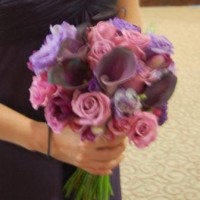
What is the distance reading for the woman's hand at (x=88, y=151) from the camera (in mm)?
667

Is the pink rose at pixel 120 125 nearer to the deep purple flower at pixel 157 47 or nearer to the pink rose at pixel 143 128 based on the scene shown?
the pink rose at pixel 143 128

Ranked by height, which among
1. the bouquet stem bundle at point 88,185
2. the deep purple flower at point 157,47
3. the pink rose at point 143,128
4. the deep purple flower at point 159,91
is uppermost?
the deep purple flower at point 157,47

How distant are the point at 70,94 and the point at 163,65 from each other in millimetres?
161

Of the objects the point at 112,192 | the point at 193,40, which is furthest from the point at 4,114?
the point at 193,40

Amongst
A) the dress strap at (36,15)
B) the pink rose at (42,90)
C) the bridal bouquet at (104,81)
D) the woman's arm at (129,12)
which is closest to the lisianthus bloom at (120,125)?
the bridal bouquet at (104,81)

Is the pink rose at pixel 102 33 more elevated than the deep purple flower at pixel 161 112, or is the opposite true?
the pink rose at pixel 102 33

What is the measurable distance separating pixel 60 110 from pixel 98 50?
0.11m

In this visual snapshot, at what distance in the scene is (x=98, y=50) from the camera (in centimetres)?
62

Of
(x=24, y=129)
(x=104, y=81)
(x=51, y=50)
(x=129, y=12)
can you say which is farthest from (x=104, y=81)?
(x=129, y=12)

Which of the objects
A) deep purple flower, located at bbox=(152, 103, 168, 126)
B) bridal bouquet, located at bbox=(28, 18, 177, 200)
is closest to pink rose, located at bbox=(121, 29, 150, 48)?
bridal bouquet, located at bbox=(28, 18, 177, 200)

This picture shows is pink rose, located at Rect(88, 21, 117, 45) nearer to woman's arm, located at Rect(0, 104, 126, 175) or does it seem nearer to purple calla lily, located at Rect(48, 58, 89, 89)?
purple calla lily, located at Rect(48, 58, 89, 89)

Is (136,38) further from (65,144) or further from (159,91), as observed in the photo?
(65,144)

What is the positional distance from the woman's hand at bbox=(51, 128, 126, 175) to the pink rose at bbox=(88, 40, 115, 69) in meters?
0.12

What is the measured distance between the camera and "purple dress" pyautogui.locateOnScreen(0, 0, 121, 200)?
734mm
